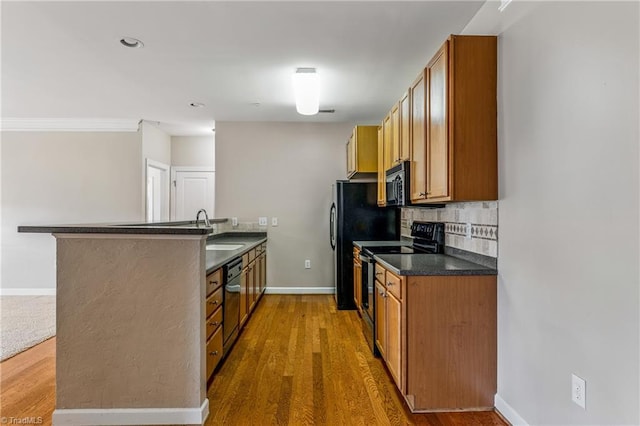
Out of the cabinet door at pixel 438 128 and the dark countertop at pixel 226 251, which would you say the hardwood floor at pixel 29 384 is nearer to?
the dark countertop at pixel 226 251

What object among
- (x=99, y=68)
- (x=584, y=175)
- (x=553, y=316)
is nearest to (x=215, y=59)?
(x=99, y=68)

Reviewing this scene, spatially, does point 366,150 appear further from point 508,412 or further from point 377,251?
point 508,412

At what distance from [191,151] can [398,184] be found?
4233 millimetres

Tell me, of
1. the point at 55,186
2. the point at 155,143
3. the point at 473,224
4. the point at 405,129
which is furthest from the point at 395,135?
the point at 55,186

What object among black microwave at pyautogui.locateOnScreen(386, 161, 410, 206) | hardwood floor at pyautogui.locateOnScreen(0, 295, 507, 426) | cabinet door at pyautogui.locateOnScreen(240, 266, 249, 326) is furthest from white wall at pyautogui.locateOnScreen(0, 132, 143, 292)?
black microwave at pyautogui.locateOnScreen(386, 161, 410, 206)

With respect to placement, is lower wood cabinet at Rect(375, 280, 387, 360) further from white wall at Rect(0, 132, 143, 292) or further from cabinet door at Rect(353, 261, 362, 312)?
white wall at Rect(0, 132, 143, 292)

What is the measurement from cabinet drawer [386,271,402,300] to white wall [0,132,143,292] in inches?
155

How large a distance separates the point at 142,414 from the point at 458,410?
1765 mm

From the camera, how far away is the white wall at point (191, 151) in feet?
19.5

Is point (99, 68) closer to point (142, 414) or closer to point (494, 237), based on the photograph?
point (142, 414)

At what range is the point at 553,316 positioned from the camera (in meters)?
1.59

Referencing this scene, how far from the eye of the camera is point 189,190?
235 inches

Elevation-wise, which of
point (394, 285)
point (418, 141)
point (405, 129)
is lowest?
point (394, 285)

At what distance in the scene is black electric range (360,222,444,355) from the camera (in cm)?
285
